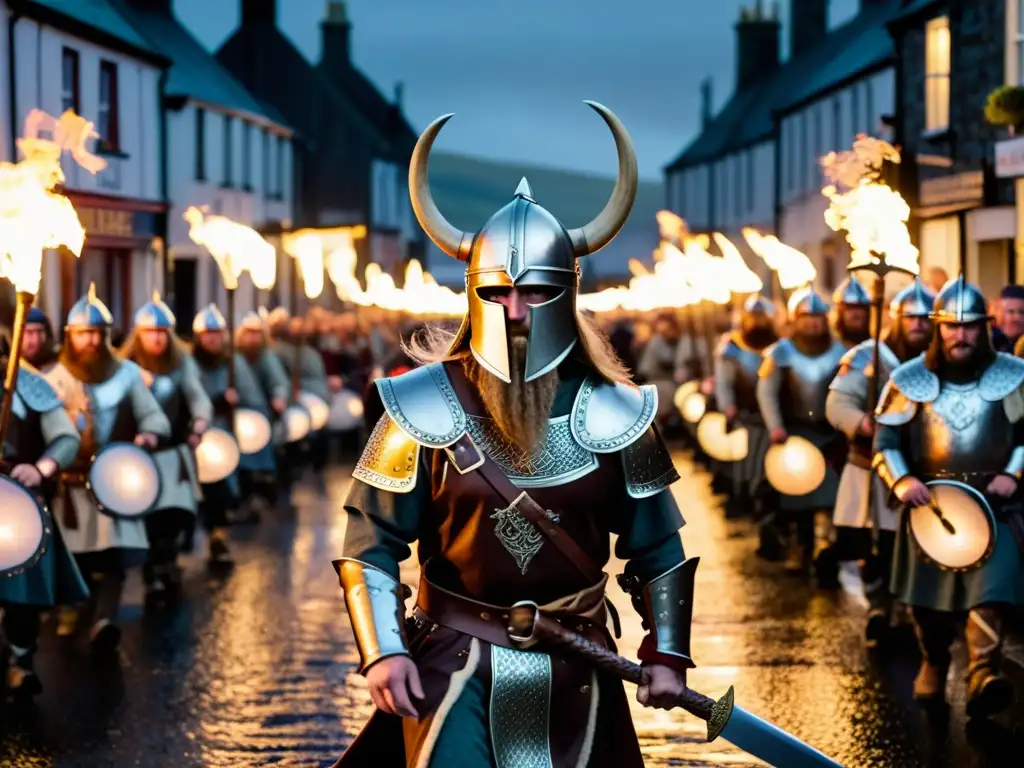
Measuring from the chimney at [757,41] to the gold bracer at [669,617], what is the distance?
58.2 metres

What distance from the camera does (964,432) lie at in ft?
29.8

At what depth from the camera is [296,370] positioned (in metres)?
22.0

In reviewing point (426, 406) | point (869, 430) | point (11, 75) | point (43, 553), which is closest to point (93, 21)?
point (11, 75)

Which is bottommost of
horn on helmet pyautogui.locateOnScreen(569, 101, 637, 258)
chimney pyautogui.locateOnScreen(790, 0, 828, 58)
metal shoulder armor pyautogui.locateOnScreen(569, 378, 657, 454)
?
metal shoulder armor pyautogui.locateOnScreen(569, 378, 657, 454)

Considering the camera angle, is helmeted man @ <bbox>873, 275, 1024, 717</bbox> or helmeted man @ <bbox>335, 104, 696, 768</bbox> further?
helmeted man @ <bbox>873, 275, 1024, 717</bbox>

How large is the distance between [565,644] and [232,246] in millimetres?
11833

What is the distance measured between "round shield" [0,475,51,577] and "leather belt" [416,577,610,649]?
4219mm

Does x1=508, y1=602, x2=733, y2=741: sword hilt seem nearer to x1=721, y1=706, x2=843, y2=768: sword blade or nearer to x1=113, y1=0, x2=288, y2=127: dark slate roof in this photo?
x1=721, y1=706, x2=843, y2=768: sword blade

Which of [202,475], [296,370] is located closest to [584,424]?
[202,475]

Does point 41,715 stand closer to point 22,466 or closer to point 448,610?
point 22,466

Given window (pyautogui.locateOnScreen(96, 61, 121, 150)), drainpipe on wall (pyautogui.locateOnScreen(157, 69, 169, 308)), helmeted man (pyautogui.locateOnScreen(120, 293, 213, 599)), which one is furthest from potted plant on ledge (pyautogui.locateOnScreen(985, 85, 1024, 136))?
drainpipe on wall (pyautogui.locateOnScreen(157, 69, 169, 308))

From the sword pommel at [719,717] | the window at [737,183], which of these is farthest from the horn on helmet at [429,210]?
the window at [737,183]

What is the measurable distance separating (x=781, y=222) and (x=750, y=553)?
34.8 metres

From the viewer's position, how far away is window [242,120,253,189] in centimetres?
4434
